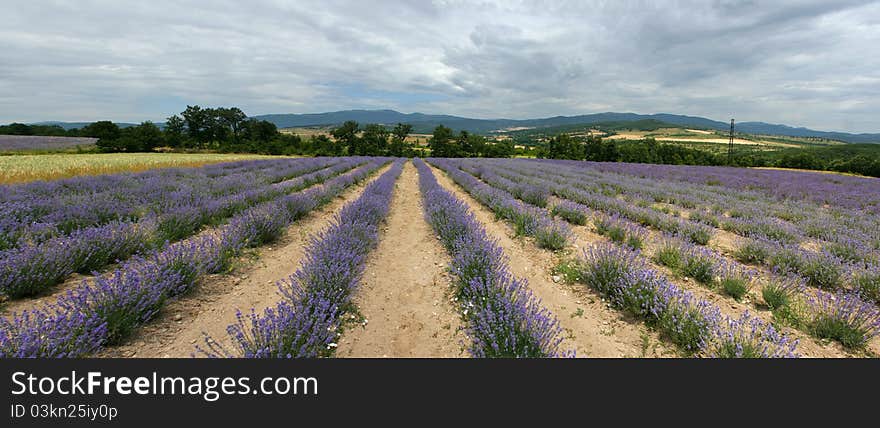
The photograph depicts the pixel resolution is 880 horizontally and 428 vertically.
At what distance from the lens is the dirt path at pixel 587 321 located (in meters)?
2.49

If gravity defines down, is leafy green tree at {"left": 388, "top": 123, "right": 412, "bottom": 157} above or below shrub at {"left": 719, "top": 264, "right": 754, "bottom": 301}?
above

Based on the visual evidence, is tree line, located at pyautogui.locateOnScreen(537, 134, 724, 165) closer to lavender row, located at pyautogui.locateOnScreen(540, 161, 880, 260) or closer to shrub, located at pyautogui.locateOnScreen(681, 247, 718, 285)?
lavender row, located at pyautogui.locateOnScreen(540, 161, 880, 260)

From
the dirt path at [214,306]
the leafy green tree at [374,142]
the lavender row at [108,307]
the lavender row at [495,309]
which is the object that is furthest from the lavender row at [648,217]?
the leafy green tree at [374,142]

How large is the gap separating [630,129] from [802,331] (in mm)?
175300

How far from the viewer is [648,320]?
9.19 ft

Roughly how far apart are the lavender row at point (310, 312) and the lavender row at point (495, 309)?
43.5 inches

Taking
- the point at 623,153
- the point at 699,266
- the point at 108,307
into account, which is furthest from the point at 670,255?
the point at 623,153

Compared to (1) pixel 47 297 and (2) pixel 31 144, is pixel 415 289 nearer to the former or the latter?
(1) pixel 47 297

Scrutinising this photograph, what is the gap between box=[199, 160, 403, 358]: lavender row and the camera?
1.99m

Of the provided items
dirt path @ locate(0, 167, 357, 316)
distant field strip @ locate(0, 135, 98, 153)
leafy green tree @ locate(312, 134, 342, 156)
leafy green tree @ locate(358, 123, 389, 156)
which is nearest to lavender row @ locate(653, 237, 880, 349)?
dirt path @ locate(0, 167, 357, 316)

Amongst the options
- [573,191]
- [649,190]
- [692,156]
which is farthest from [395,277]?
[692,156]

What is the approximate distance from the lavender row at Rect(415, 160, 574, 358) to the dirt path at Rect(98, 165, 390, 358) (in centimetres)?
191

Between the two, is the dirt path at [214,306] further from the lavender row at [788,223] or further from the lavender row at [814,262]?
the lavender row at [788,223]

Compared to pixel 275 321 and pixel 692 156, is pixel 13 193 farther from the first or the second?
pixel 692 156
